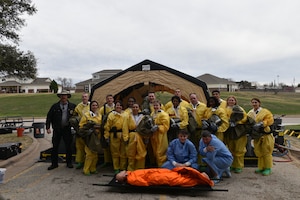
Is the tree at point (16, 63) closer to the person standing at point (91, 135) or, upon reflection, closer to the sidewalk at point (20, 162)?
the sidewalk at point (20, 162)

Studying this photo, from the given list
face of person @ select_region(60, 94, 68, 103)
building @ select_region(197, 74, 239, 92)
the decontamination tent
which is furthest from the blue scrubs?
building @ select_region(197, 74, 239, 92)

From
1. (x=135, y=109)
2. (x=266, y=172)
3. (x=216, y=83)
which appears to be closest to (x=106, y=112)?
(x=135, y=109)

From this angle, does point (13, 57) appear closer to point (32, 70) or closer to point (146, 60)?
point (32, 70)

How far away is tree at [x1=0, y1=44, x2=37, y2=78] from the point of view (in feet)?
27.8

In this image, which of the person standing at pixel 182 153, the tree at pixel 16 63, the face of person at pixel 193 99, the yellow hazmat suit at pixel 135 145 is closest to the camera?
the person standing at pixel 182 153

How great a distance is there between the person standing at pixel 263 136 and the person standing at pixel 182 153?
141 cm

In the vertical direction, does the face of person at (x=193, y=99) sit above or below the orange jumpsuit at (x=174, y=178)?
above

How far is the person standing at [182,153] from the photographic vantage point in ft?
17.6

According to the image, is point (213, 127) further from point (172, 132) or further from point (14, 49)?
point (14, 49)

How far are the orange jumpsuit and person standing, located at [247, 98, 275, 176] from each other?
1671 mm

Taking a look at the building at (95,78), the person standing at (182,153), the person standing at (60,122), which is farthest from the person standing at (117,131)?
the building at (95,78)

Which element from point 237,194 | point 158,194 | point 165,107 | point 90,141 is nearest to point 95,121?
point 90,141

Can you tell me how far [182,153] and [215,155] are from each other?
0.63 metres

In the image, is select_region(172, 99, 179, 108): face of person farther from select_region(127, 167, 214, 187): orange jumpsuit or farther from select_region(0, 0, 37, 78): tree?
select_region(0, 0, 37, 78): tree
